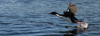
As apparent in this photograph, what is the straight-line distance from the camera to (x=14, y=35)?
9984 mm

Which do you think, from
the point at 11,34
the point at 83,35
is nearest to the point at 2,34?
the point at 11,34

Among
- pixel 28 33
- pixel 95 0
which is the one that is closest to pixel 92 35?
pixel 28 33

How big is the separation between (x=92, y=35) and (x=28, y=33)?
3226 millimetres

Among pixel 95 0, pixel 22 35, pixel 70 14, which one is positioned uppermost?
pixel 95 0

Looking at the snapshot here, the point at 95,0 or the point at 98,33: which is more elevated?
the point at 95,0

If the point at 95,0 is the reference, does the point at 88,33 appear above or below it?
below

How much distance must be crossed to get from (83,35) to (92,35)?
45cm

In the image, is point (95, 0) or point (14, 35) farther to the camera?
point (95, 0)

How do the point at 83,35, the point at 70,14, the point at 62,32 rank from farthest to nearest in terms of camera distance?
the point at 70,14
the point at 62,32
the point at 83,35

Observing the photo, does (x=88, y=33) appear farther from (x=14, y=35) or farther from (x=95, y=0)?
(x=95, y=0)

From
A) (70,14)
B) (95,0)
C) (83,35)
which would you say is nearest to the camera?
(83,35)

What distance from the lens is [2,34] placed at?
33.5ft

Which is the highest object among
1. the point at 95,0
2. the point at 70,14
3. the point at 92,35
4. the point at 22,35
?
the point at 95,0

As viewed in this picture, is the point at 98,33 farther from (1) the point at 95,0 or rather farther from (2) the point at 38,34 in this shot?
(1) the point at 95,0
